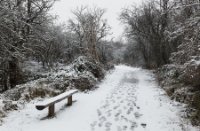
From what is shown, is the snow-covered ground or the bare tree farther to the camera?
the bare tree

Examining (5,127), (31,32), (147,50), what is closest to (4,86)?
(31,32)

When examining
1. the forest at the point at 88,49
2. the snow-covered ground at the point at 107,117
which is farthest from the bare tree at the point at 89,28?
the snow-covered ground at the point at 107,117

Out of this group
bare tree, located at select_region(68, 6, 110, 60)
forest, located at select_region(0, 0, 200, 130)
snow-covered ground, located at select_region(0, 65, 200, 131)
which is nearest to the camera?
snow-covered ground, located at select_region(0, 65, 200, 131)

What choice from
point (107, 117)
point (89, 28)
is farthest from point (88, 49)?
point (107, 117)

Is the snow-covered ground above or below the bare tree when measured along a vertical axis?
below

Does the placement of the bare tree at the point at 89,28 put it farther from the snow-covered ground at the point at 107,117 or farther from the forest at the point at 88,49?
the snow-covered ground at the point at 107,117

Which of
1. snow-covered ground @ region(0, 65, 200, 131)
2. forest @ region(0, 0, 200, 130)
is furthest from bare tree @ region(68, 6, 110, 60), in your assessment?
snow-covered ground @ region(0, 65, 200, 131)

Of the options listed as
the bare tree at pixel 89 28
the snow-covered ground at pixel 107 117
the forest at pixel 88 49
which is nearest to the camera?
the snow-covered ground at pixel 107 117

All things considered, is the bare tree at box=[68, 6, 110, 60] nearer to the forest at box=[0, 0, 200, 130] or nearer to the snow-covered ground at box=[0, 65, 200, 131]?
the forest at box=[0, 0, 200, 130]

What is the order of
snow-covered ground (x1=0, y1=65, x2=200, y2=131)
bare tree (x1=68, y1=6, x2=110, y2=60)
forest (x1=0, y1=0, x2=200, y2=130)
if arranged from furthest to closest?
bare tree (x1=68, y1=6, x2=110, y2=60)
forest (x1=0, y1=0, x2=200, y2=130)
snow-covered ground (x1=0, y1=65, x2=200, y2=131)

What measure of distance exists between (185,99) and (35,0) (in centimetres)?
1186

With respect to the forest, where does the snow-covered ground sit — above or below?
below

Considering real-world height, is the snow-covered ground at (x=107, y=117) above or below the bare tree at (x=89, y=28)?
below

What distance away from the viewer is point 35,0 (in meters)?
16.1
